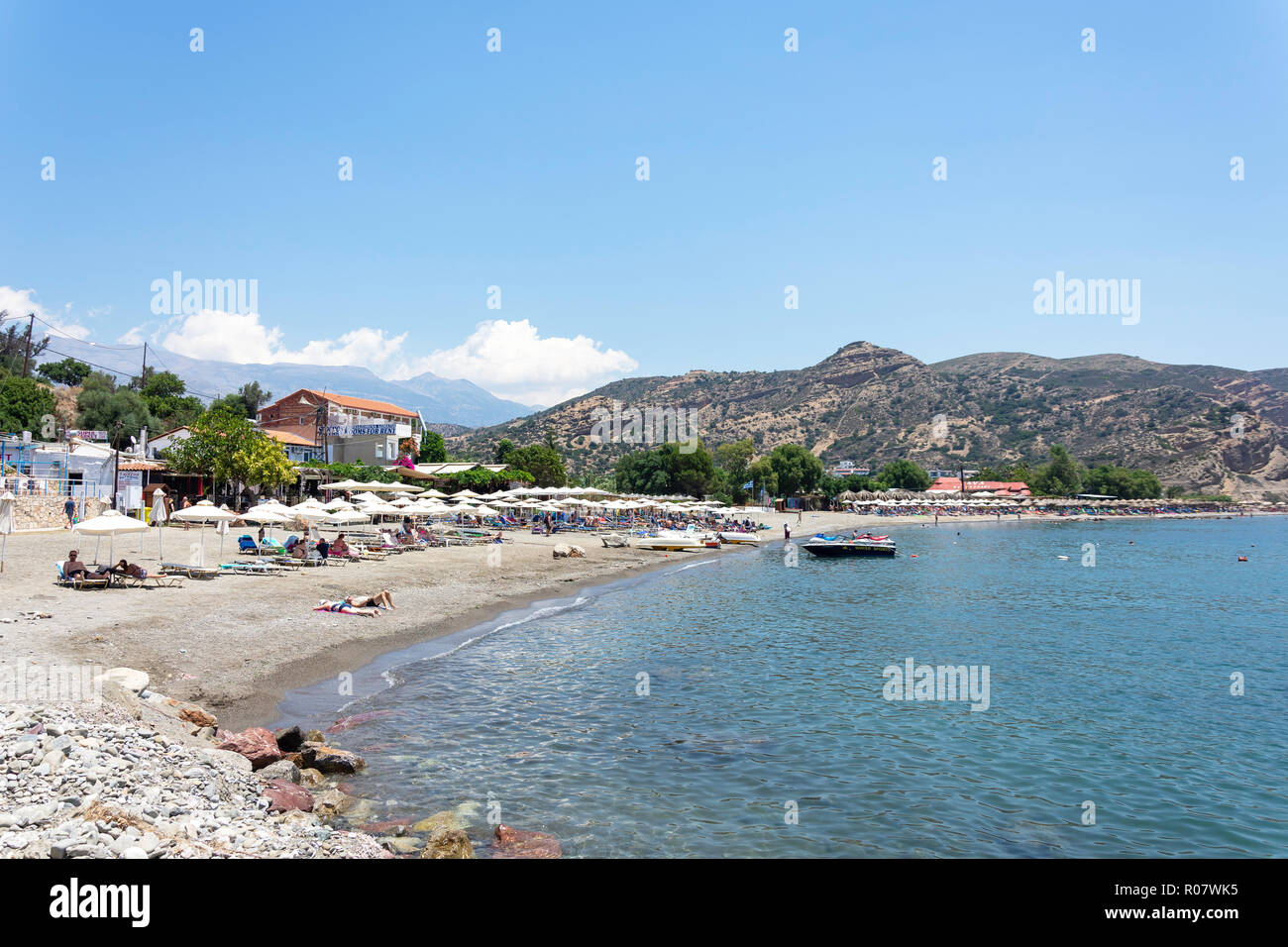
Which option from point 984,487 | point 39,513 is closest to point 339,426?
point 39,513

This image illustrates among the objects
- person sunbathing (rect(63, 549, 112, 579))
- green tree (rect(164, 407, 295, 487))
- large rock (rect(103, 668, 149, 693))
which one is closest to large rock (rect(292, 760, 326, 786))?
large rock (rect(103, 668, 149, 693))

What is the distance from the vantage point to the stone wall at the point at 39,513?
30.3 meters

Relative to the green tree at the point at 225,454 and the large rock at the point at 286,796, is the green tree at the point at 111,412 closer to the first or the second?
the green tree at the point at 225,454

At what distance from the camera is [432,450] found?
90000mm

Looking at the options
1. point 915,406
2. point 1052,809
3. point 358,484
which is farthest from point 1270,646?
point 915,406

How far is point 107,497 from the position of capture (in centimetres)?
4109

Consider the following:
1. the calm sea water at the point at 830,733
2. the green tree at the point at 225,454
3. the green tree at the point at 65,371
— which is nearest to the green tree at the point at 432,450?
the green tree at the point at 225,454

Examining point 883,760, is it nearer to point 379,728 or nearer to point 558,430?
point 379,728

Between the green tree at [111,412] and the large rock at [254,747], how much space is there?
227 feet

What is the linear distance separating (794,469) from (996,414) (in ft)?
263

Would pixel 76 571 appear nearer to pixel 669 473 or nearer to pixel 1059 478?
pixel 669 473

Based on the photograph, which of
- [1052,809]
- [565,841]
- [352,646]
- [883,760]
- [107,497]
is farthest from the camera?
[107,497]
